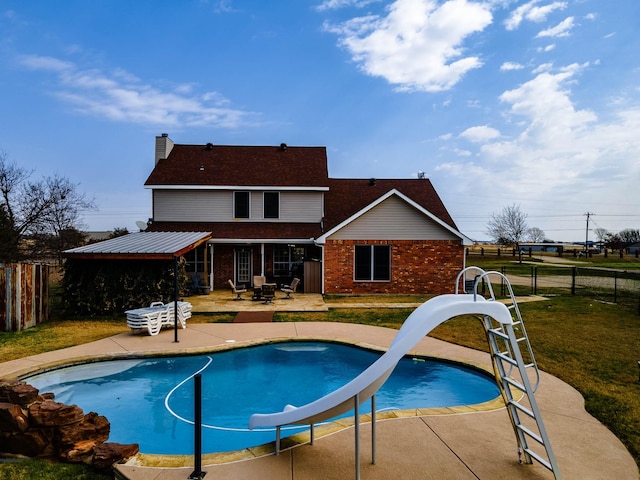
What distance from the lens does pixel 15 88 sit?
19.2 m

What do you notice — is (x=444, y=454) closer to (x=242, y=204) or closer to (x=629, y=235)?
(x=242, y=204)

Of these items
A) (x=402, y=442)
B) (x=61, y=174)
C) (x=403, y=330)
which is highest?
(x=61, y=174)

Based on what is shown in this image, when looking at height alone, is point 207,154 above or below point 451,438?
above

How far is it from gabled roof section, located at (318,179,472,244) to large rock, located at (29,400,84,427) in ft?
52.3

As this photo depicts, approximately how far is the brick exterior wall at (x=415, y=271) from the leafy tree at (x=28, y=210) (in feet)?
62.8

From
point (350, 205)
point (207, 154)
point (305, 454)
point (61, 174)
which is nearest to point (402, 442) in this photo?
point (305, 454)

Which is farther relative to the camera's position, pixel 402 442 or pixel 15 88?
pixel 15 88

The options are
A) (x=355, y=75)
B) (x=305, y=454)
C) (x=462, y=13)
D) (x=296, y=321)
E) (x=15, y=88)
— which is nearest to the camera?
(x=305, y=454)

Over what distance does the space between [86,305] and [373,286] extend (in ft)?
40.3

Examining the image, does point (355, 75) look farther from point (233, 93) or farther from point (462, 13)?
point (462, 13)

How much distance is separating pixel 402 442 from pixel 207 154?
871 inches

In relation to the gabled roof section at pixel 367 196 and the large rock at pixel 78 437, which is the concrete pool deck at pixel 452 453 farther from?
the gabled roof section at pixel 367 196

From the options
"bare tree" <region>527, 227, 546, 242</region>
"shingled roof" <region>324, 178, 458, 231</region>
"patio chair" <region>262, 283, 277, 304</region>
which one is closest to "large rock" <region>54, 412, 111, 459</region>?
"patio chair" <region>262, 283, 277, 304</region>

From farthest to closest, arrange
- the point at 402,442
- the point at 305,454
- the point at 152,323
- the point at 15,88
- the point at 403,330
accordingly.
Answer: the point at 15,88 < the point at 152,323 < the point at 402,442 < the point at 305,454 < the point at 403,330
